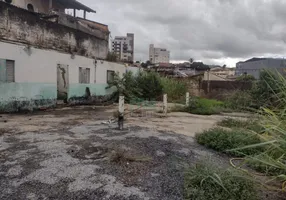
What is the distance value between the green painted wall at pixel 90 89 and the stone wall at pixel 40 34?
64.4 inches

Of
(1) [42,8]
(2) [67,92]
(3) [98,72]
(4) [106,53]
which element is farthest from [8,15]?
(1) [42,8]

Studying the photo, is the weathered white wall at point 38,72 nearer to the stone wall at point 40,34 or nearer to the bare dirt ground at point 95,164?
the stone wall at point 40,34

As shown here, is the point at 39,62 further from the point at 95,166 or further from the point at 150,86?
the point at 95,166

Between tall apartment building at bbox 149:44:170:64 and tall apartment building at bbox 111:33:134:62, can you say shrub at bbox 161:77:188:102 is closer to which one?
tall apartment building at bbox 111:33:134:62

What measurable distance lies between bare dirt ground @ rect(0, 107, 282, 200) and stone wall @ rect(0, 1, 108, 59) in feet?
18.8

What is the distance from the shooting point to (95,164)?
3109mm

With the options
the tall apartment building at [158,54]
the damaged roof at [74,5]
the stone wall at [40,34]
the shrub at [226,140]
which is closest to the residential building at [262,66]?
the shrub at [226,140]

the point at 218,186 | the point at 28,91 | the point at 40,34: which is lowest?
the point at 218,186

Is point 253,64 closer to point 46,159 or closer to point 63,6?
point 63,6

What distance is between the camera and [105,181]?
2.63 metres

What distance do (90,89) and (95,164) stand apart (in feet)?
30.6

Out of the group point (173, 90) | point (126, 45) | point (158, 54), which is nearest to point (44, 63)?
point (173, 90)

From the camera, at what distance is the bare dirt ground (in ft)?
7.94

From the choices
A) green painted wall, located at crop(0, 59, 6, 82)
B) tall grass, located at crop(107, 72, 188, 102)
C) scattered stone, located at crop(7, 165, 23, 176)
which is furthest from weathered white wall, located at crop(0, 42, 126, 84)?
scattered stone, located at crop(7, 165, 23, 176)
